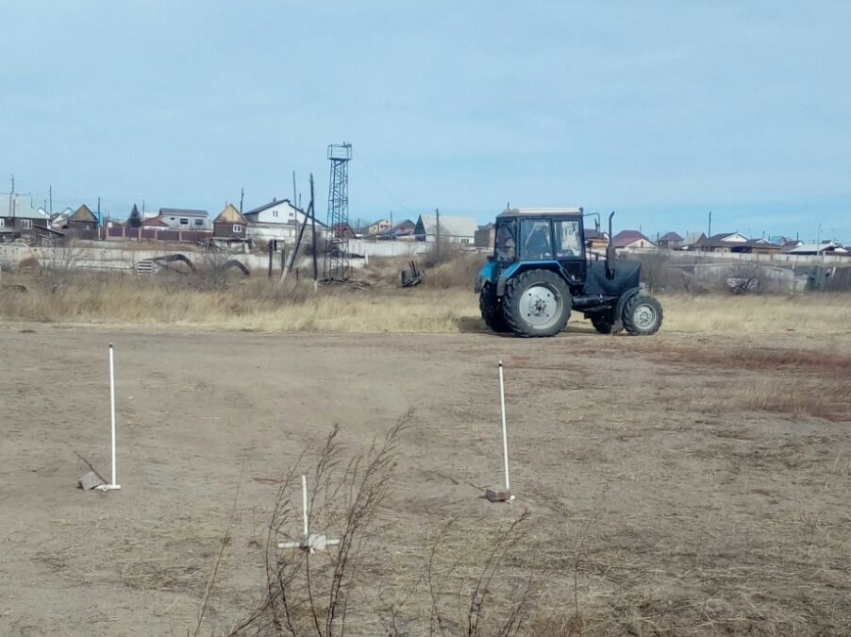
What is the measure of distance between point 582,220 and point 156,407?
12195 millimetres

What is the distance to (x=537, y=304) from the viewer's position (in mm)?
21859

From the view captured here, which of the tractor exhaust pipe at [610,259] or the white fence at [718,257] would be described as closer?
the tractor exhaust pipe at [610,259]

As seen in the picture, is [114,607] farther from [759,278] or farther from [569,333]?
[759,278]

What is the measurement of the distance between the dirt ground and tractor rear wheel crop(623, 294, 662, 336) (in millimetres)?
4657

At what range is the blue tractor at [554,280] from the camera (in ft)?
71.6

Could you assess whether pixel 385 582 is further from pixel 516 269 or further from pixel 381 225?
pixel 381 225

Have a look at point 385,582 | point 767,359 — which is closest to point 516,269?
point 767,359

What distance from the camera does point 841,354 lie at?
18922 mm

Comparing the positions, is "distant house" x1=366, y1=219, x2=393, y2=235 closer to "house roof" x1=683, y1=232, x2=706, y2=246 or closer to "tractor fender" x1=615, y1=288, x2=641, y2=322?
"house roof" x1=683, y1=232, x2=706, y2=246

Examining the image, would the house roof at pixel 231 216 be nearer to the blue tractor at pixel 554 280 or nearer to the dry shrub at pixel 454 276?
the dry shrub at pixel 454 276

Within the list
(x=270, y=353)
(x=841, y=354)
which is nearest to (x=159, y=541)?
(x=270, y=353)

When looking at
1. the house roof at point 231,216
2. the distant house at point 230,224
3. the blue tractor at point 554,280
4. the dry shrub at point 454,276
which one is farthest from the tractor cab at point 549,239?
the house roof at point 231,216

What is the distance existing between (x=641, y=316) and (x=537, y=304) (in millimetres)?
2549

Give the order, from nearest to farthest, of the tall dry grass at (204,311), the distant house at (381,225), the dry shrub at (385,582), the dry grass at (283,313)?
the dry shrub at (385,582)
the dry grass at (283,313)
the tall dry grass at (204,311)
the distant house at (381,225)
